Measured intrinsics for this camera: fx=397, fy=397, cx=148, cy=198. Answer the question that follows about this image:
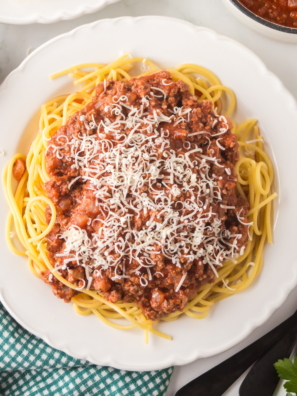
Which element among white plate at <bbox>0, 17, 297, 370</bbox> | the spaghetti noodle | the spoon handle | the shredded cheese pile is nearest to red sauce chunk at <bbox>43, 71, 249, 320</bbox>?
the shredded cheese pile

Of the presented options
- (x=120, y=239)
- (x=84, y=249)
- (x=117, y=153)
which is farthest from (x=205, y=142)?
(x=84, y=249)

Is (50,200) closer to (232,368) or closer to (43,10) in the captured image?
(43,10)

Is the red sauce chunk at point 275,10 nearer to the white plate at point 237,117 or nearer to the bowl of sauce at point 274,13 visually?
the bowl of sauce at point 274,13

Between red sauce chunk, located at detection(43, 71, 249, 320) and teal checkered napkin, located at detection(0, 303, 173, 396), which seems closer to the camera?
red sauce chunk, located at detection(43, 71, 249, 320)

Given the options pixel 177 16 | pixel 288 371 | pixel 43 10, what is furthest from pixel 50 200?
pixel 288 371

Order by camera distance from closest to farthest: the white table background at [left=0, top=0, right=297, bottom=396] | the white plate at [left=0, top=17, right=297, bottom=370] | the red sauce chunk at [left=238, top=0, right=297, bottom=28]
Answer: the white plate at [left=0, top=17, right=297, bottom=370], the red sauce chunk at [left=238, top=0, right=297, bottom=28], the white table background at [left=0, top=0, right=297, bottom=396]

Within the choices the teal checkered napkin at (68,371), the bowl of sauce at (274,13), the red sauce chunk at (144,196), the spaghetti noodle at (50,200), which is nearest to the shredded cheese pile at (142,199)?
the red sauce chunk at (144,196)

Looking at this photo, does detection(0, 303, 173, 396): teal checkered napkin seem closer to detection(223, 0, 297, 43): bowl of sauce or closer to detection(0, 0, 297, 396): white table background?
detection(0, 0, 297, 396): white table background
